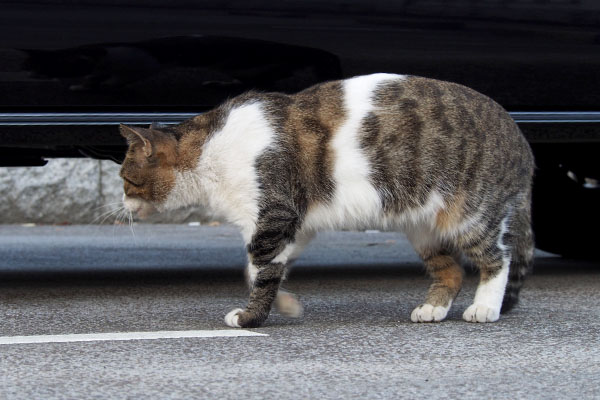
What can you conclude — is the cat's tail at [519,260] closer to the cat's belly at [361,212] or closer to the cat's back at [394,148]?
the cat's back at [394,148]

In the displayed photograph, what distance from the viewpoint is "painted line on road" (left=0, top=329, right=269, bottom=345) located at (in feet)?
10.4

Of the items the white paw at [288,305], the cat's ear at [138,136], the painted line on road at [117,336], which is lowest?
the white paw at [288,305]

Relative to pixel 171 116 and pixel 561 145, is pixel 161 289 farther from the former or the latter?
pixel 561 145

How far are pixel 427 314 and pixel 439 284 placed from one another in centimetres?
23

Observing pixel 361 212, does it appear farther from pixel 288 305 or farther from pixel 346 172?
pixel 288 305

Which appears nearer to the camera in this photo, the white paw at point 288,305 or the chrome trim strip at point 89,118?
the white paw at point 288,305

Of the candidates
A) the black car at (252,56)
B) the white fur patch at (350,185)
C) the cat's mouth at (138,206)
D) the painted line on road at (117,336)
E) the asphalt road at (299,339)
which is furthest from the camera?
the black car at (252,56)

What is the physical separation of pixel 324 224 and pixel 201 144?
0.52 m

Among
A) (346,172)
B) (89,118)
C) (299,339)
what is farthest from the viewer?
(89,118)

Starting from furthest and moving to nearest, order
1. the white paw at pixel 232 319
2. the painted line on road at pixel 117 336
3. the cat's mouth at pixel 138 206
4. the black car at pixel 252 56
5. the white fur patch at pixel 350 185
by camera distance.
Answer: the black car at pixel 252 56
the cat's mouth at pixel 138 206
the white fur patch at pixel 350 185
the white paw at pixel 232 319
the painted line on road at pixel 117 336

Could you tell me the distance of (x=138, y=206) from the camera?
376 centimetres

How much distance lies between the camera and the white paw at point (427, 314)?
3623 millimetres

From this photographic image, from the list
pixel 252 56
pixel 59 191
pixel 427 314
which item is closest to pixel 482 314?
pixel 427 314

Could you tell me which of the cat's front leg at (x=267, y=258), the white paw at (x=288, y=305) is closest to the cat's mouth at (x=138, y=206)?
the cat's front leg at (x=267, y=258)
